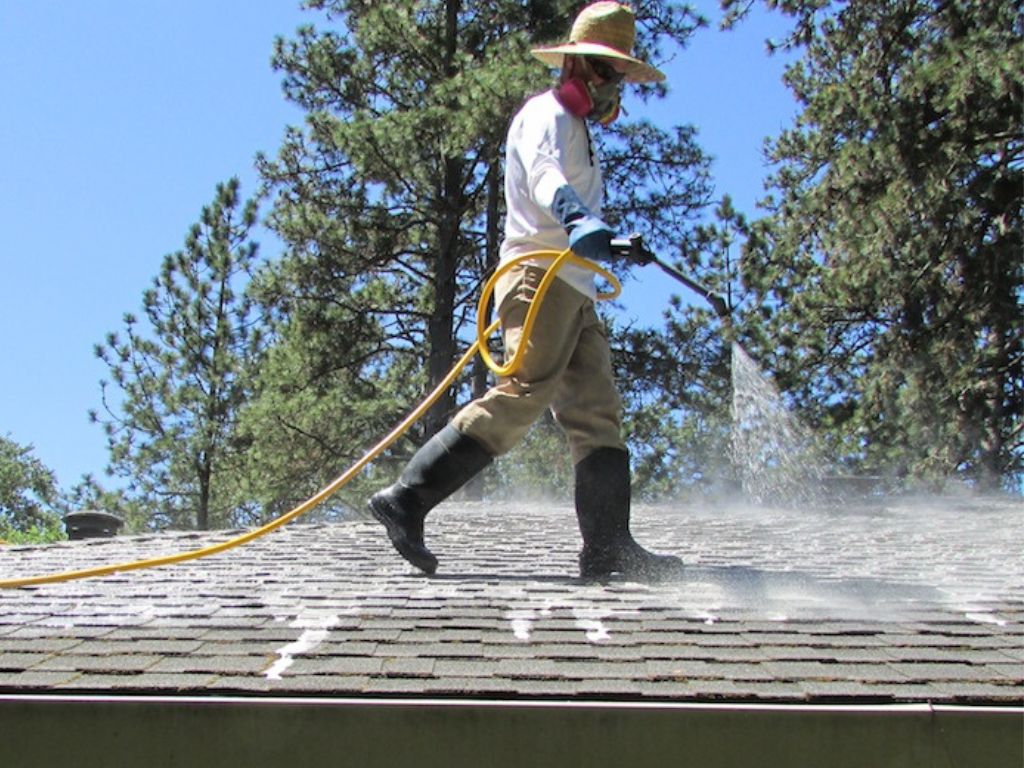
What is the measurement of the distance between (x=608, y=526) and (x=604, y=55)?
1475 mm

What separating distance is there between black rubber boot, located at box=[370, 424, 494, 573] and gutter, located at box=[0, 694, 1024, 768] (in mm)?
1475

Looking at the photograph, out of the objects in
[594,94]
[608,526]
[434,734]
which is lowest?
[434,734]

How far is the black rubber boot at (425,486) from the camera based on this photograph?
3654 mm

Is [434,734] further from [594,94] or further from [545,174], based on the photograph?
[594,94]

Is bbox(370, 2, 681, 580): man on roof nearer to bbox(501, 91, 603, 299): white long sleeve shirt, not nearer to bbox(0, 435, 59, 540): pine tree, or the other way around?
bbox(501, 91, 603, 299): white long sleeve shirt

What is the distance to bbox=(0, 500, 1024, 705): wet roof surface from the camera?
2363mm

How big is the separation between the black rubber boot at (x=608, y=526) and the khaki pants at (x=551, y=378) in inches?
2.6

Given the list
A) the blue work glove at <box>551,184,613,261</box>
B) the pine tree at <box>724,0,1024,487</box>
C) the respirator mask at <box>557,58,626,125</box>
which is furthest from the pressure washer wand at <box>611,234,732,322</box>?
the pine tree at <box>724,0,1024,487</box>

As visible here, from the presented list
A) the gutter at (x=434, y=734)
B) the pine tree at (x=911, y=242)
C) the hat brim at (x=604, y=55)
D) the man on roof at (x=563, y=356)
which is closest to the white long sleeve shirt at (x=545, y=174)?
the man on roof at (x=563, y=356)

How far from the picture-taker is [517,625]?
9.49ft

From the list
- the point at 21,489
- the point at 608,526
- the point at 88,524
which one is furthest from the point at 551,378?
the point at 21,489

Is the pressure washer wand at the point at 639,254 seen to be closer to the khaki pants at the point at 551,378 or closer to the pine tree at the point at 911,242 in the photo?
the khaki pants at the point at 551,378

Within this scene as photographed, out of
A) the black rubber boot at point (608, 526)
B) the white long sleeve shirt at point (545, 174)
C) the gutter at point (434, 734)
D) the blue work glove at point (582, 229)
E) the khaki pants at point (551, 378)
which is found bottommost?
the gutter at point (434, 734)

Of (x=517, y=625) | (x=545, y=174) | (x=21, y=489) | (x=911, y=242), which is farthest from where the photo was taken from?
(x=21, y=489)
